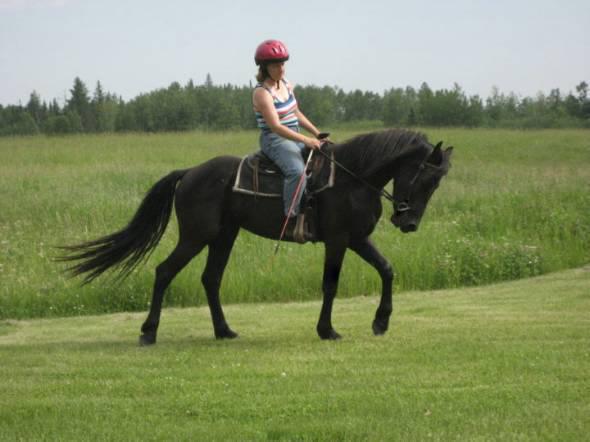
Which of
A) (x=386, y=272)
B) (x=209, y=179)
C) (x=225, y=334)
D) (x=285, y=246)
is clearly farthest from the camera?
(x=285, y=246)

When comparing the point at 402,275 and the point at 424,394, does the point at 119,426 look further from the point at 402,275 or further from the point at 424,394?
the point at 402,275

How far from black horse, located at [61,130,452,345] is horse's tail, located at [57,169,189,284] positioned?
1 cm

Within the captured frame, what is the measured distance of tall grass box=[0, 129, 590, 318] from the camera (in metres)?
13.0

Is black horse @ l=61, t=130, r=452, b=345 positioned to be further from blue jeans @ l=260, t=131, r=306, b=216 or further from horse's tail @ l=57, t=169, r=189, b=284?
blue jeans @ l=260, t=131, r=306, b=216

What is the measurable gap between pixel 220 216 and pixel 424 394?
10.9 feet

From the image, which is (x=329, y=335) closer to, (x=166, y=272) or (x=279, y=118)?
(x=166, y=272)

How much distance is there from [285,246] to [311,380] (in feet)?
26.1

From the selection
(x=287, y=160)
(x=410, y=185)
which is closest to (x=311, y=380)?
(x=410, y=185)

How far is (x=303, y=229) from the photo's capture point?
8.76 metres

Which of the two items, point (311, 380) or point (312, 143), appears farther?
point (312, 143)

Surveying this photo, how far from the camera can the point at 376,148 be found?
8.69 m

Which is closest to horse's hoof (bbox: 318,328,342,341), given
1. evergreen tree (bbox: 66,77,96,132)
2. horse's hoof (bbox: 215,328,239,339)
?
horse's hoof (bbox: 215,328,239,339)

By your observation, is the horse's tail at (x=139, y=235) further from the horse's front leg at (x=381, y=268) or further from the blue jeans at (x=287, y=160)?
the horse's front leg at (x=381, y=268)

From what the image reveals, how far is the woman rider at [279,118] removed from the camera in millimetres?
8539
